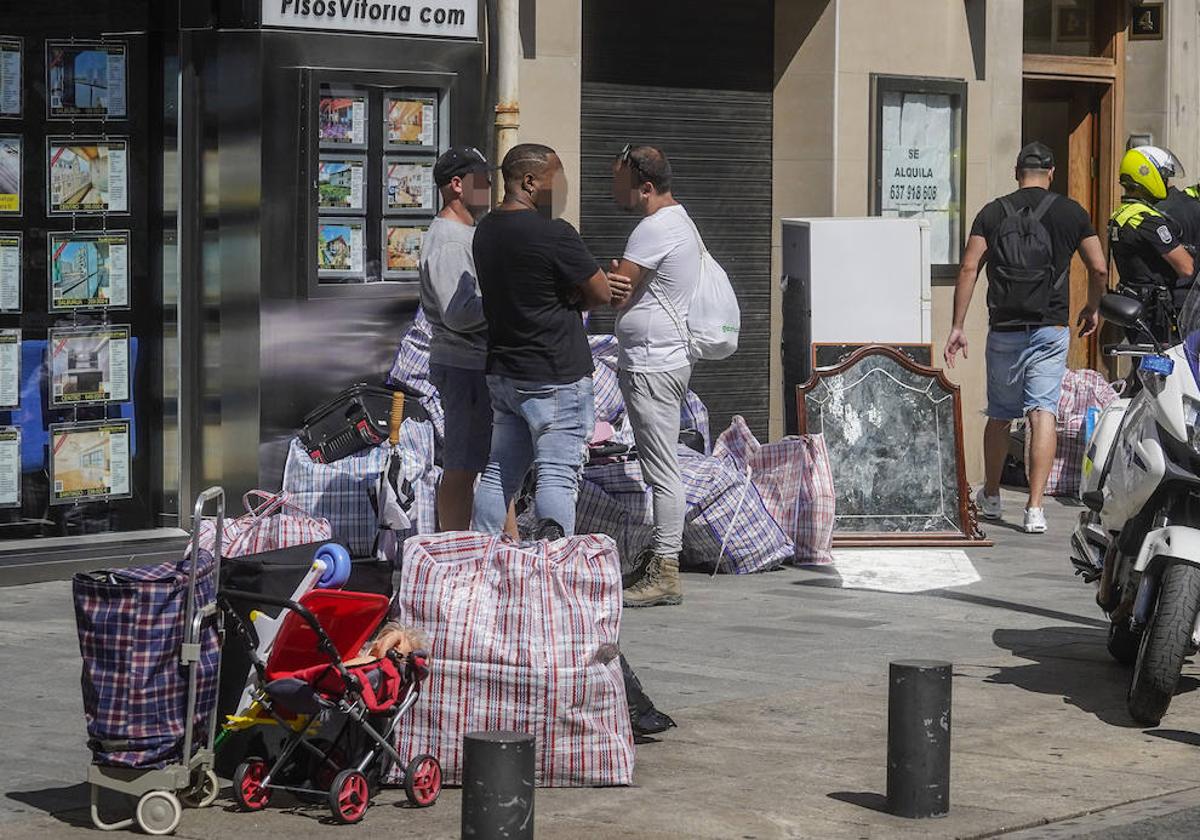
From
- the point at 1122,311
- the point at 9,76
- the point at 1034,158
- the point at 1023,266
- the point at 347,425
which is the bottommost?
the point at 347,425

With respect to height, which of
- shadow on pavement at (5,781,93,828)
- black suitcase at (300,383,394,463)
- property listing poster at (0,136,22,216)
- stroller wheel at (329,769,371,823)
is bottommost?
shadow on pavement at (5,781,93,828)

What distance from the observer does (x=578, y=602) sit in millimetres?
6070

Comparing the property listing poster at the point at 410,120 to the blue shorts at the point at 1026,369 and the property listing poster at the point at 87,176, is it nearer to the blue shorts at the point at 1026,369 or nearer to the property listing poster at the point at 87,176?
the property listing poster at the point at 87,176

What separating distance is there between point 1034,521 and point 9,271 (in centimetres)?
540

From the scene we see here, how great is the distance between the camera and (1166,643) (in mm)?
6793

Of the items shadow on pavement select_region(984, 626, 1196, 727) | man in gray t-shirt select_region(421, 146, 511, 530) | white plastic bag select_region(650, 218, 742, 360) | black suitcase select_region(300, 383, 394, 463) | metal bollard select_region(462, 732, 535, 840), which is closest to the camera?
metal bollard select_region(462, 732, 535, 840)

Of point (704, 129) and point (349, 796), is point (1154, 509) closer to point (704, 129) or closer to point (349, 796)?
point (349, 796)

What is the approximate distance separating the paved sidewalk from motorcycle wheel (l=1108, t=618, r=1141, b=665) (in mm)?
77

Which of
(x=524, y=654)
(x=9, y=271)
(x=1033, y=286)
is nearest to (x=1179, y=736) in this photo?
(x=524, y=654)

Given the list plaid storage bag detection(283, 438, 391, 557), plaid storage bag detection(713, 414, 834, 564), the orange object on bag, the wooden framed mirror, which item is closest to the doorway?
the wooden framed mirror

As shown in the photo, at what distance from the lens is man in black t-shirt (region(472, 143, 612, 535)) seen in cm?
804

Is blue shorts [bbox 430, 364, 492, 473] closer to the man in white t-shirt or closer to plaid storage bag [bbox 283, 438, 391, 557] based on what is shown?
the man in white t-shirt

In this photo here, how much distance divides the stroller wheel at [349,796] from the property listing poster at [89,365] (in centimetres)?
460

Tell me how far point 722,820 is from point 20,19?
5.53m
